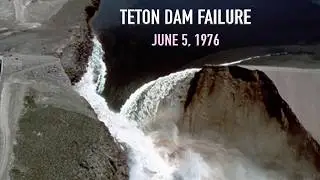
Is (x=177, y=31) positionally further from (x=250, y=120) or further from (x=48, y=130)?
(x=48, y=130)

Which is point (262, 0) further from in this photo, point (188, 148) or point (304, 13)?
point (188, 148)

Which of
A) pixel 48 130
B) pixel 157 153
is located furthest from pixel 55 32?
pixel 157 153

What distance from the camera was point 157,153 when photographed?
395cm

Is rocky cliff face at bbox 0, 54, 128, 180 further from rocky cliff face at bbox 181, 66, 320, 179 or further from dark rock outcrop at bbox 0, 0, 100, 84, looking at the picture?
rocky cliff face at bbox 181, 66, 320, 179

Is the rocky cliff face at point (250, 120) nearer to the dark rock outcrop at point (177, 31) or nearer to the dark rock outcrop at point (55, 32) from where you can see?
the dark rock outcrop at point (177, 31)

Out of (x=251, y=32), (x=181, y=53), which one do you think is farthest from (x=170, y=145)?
(x=251, y=32)

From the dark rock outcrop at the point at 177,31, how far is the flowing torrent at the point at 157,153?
0.08 metres

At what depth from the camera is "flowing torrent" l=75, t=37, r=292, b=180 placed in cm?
389

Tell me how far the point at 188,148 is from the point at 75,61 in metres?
0.96

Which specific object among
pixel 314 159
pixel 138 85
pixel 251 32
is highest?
pixel 251 32

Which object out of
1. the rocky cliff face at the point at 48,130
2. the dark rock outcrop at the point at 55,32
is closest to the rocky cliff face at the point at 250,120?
the rocky cliff face at the point at 48,130

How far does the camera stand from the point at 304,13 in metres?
3.98

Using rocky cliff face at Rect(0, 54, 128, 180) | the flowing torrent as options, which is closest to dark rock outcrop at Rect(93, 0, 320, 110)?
the flowing torrent

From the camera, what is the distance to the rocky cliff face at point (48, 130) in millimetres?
3457
